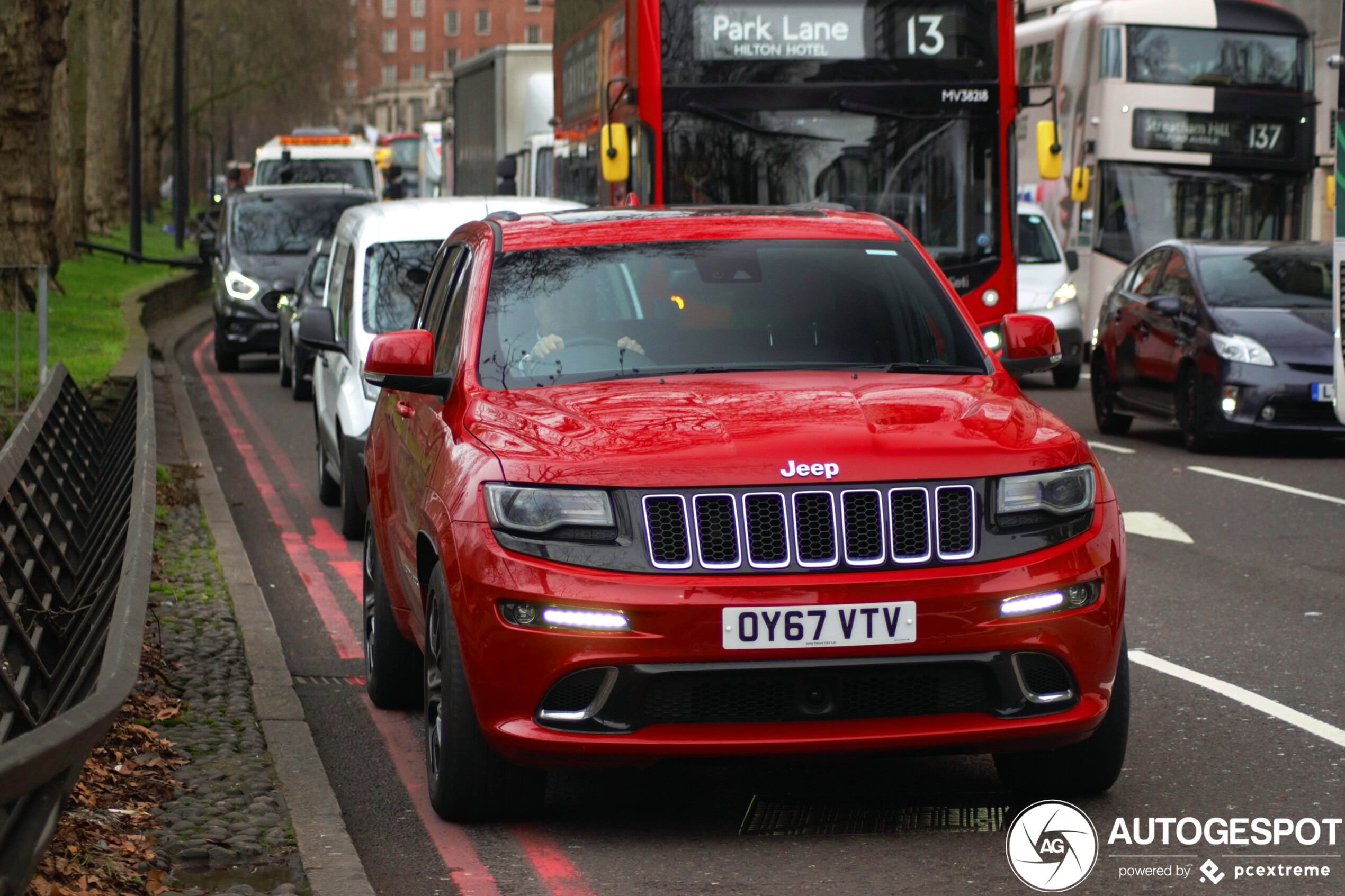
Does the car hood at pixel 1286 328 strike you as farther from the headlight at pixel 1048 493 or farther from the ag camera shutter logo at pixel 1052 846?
the headlight at pixel 1048 493

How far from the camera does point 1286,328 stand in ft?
49.9

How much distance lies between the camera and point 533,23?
174m

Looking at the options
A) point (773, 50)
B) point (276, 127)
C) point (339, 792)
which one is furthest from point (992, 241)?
point (276, 127)

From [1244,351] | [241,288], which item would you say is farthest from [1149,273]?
[241,288]

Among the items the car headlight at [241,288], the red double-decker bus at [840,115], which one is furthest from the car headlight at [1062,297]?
the car headlight at [241,288]

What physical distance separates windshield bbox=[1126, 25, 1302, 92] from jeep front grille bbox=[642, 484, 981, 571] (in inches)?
802

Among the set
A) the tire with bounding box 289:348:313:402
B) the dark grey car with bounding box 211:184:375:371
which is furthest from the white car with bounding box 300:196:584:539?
the dark grey car with bounding box 211:184:375:371

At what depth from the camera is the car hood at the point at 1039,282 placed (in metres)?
22.5

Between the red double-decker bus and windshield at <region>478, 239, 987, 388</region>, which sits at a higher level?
the red double-decker bus

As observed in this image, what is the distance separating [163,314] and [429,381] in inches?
1139

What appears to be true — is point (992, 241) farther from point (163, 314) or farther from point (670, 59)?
point (163, 314)

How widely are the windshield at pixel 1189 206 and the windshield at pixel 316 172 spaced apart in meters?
13.5

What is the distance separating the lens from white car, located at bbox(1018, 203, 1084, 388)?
73.0 feet

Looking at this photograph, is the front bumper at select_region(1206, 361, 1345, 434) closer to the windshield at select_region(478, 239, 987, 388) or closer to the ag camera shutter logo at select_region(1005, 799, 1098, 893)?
the windshield at select_region(478, 239, 987, 388)
